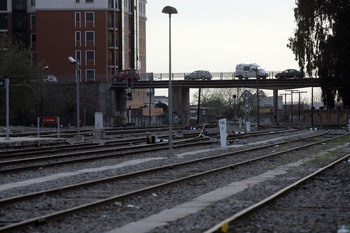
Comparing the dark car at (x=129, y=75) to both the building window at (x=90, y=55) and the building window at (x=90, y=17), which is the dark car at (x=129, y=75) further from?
the building window at (x=90, y=17)

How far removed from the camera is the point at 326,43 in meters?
65.2

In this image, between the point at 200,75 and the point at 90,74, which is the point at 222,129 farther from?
the point at 90,74

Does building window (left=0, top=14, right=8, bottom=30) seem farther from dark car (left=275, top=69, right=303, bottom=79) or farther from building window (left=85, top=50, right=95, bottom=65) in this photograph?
dark car (left=275, top=69, right=303, bottom=79)

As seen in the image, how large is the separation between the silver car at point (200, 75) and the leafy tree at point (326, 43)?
27996mm

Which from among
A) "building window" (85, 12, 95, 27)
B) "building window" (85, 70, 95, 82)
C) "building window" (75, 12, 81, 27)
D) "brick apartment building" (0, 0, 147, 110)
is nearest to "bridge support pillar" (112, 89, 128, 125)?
"brick apartment building" (0, 0, 147, 110)

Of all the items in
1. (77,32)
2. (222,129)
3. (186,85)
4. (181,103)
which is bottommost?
(222,129)

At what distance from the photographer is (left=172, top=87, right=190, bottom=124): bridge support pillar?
3772 inches

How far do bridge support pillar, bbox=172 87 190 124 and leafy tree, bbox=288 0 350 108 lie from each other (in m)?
30.0

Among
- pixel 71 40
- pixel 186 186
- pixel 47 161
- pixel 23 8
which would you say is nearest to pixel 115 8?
pixel 71 40

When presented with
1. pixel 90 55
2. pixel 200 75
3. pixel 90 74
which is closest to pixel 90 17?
pixel 90 55

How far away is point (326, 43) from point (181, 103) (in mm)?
35198

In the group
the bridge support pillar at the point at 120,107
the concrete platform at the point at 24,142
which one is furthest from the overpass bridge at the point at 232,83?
the concrete platform at the point at 24,142

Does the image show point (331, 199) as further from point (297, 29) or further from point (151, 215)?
point (297, 29)

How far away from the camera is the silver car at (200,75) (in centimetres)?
9500
